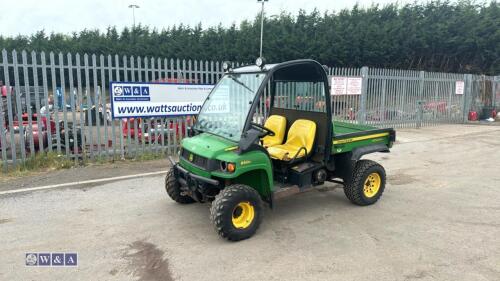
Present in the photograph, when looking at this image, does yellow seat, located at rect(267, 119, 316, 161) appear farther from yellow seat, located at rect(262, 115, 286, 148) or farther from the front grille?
the front grille

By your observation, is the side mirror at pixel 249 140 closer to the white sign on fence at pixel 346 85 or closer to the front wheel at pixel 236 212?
the front wheel at pixel 236 212

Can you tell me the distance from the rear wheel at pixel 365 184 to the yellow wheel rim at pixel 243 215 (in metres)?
1.74

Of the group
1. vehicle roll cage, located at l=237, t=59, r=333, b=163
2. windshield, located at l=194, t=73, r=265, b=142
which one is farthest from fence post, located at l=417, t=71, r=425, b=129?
windshield, located at l=194, t=73, r=265, b=142

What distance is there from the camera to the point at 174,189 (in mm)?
5016

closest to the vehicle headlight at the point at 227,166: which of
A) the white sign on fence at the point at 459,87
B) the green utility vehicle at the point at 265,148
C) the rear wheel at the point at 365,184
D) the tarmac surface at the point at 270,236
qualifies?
the green utility vehicle at the point at 265,148

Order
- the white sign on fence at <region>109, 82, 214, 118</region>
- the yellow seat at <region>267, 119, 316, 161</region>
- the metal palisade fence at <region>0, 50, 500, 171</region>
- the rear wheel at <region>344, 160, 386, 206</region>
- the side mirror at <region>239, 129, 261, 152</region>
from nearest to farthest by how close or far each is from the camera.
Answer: the side mirror at <region>239, 129, 261, 152</region>, the yellow seat at <region>267, 119, 316, 161</region>, the rear wheel at <region>344, 160, 386, 206</region>, the metal palisade fence at <region>0, 50, 500, 171</region>, the white sign on fence at <region>109, 82, 214, 118</region>

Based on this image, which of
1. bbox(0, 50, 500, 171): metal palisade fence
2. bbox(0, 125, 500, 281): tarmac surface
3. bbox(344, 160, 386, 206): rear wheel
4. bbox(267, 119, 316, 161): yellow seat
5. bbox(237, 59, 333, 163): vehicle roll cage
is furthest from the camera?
bbox(0, 50, 500, 171): metal palisade fence

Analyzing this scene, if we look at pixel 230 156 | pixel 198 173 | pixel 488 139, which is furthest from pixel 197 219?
pixel 488 139

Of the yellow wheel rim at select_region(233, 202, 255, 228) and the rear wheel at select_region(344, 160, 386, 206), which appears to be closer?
the yellow wheel rim at select_region(233, 202, 255, 228)

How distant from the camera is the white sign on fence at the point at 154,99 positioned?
784cm

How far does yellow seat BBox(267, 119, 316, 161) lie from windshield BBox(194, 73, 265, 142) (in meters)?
0.70

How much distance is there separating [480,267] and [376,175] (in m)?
2.01

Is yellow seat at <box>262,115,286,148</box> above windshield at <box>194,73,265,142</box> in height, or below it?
below

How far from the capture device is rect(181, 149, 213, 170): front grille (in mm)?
4045
